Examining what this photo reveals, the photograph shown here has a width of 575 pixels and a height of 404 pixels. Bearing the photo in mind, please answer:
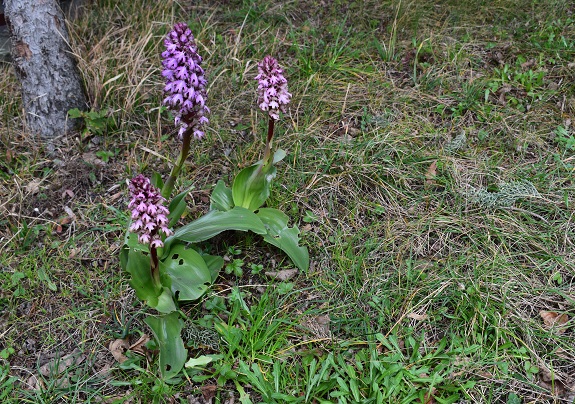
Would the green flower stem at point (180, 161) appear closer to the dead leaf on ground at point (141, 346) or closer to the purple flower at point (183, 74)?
the purple flower at point (183, 74)

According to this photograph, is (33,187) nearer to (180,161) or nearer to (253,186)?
(180,161)

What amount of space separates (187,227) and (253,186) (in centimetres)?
44

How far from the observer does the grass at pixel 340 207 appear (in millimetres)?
2301

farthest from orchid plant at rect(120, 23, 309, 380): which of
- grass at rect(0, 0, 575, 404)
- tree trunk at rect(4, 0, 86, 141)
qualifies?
tree trunk at rect(4, 0, 86, 141)

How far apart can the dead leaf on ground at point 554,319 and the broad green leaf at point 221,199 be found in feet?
5.54

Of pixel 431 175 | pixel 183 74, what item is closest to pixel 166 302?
pixel 183 74

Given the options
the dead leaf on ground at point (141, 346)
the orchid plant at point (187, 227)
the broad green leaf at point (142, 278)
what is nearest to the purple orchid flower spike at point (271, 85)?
the orchid plant at point (187, 227)

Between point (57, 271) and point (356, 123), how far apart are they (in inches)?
84.5

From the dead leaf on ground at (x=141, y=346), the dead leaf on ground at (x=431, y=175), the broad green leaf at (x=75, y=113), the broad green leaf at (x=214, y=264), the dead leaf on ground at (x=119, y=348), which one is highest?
the dead leaf on ground at (x=431, y=175)

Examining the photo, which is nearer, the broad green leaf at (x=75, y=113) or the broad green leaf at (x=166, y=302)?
the broad green leaf at (x=166, y=302)

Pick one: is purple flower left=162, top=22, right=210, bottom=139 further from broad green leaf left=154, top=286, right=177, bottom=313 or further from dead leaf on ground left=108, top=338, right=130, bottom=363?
dead leaf on ground left=108, top=338, right=130, bottom=363

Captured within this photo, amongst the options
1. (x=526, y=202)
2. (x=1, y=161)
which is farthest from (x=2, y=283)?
(x=526, y=202)

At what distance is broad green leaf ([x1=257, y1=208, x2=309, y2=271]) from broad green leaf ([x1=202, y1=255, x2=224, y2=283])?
0.27 metres

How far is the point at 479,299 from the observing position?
246 centimetres
